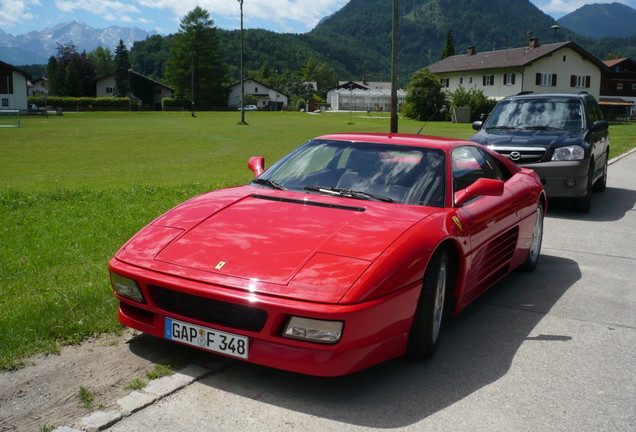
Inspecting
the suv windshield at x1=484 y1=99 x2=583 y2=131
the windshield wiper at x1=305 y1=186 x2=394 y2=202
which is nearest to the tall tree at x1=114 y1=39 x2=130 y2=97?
the suv windshield at x1=484 y1=99 x2=583 y2=131

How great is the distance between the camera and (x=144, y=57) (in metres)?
169

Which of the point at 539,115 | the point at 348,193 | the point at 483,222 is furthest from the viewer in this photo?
the point at 539,115

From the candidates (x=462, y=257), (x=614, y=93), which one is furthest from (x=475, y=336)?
(x=614, y=93)

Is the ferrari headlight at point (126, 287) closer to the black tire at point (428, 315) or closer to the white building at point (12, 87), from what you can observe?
the black tire at point (428, 315)

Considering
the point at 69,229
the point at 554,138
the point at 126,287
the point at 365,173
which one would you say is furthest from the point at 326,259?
the point at 554,138

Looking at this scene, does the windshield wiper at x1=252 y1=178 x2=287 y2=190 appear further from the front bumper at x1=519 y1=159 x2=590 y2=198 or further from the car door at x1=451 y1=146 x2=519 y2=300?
the front bumper at x1=519 y1=159 x2=590 y2=198

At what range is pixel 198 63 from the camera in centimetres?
10562

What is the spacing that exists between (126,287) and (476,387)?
6.93ft

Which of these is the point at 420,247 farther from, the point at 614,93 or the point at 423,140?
the point at 614,93

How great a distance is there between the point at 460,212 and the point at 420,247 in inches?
31.2

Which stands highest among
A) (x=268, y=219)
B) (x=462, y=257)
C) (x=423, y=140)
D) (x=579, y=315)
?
(x=423, y=140)

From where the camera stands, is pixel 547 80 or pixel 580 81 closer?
pixel 547 80

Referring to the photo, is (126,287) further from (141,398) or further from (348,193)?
(348,193)

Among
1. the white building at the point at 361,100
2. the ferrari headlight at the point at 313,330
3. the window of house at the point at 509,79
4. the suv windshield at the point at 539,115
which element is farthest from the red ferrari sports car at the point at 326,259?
the white building at the point at 361,100
